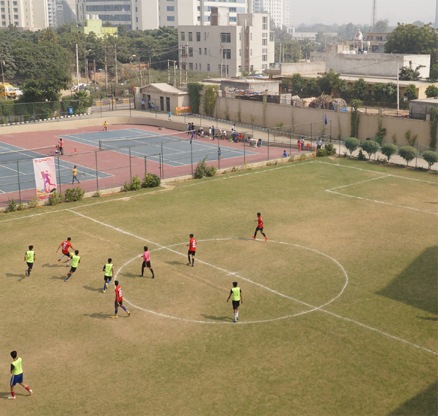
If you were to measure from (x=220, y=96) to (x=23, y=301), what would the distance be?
59299 millimetres

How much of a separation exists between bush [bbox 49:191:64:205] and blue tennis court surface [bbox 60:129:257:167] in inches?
495

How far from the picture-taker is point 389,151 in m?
50.8

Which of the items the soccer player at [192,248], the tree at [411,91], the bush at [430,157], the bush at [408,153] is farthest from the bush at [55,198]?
the tree at [411,91]

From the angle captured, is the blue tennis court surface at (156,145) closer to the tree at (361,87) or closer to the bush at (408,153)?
the bush at (408,153)

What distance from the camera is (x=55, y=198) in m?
38.2

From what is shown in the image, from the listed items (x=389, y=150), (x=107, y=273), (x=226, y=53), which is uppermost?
(x=226, y=53)

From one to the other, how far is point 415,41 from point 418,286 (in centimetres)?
10348

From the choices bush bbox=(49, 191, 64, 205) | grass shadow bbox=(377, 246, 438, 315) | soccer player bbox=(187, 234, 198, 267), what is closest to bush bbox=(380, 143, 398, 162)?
grass shadow bbox=(377, 246, 438, 315)

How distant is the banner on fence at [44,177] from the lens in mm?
37747

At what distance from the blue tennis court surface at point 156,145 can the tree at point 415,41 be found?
6845cm

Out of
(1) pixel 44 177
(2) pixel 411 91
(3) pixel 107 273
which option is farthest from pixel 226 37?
(3) pixel 107 273

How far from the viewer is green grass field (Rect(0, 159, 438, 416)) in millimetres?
16484

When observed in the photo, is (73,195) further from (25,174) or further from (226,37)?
(226,37)

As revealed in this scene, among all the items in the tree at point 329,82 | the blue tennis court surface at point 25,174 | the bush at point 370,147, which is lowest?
the blue tennis court surface at point 25,174
